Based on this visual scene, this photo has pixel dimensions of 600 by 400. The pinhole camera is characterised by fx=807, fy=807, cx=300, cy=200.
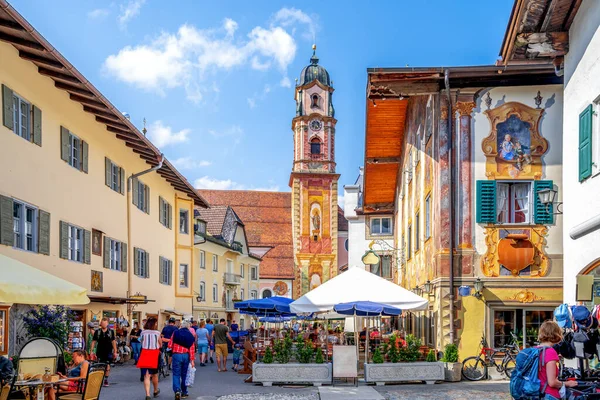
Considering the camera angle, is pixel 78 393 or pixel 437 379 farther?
pixel 437 379

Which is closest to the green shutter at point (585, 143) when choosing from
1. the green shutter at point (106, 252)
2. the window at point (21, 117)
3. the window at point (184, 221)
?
the window at point (21, 117)

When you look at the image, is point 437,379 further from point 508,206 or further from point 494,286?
point 508,206

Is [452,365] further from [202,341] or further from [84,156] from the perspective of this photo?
[84,156]

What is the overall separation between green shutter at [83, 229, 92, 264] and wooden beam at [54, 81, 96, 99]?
13.0 feet

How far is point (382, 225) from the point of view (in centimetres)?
4400

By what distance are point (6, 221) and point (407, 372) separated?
9476 millimetres

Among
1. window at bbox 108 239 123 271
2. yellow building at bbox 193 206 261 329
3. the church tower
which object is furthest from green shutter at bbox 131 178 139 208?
the church tower

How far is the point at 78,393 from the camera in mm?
11773

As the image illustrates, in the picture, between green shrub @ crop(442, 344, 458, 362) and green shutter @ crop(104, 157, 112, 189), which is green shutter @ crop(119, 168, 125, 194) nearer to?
green shutter @ crop(104, 157, 112, 189)

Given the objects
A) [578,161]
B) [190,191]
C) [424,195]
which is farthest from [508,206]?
[190,191]

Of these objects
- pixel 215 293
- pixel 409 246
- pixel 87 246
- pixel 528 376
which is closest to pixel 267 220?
pixel 215 293

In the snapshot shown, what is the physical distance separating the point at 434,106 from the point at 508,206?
10.6 feet

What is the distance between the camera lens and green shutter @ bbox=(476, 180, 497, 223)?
19.5 metres

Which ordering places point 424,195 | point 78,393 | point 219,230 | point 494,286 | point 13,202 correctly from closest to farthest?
1. point 78,393
2. point 13,202
3. point 494,286
4. point 424,195
5. point 219,230
